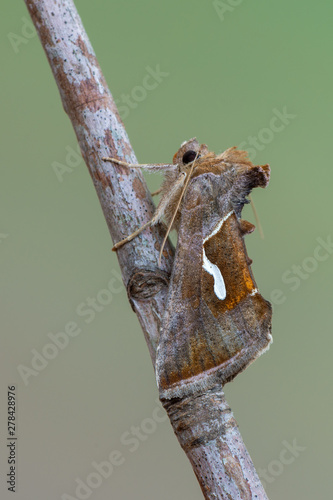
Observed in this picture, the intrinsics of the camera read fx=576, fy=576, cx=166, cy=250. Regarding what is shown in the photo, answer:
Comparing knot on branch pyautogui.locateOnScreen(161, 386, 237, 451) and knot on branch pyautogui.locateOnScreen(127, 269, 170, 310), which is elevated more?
knot on branch pyautogui.locateOnScreen(127, 269, 170, 310)

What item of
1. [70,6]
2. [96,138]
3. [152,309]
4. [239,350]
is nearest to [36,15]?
[70,6]

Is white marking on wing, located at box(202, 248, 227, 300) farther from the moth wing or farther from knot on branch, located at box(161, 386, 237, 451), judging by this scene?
knot on branch, located at box(161, 386, 237, 451)

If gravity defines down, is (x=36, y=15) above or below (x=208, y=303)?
above

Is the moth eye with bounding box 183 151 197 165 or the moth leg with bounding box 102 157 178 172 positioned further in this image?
the moth eye with bounding box 183 151 197 165

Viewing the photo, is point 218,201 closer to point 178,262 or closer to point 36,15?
point 178,262

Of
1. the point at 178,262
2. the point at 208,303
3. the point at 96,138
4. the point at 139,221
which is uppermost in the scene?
the point at 96,138

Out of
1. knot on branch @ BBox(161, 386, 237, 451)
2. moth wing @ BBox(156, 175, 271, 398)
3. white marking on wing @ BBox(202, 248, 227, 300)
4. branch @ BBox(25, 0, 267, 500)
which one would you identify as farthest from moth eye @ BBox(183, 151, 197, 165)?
knot on branch @ BBox(161, 386, 237, 451)

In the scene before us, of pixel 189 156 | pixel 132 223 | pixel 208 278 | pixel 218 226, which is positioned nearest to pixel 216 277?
pixel 208 278
